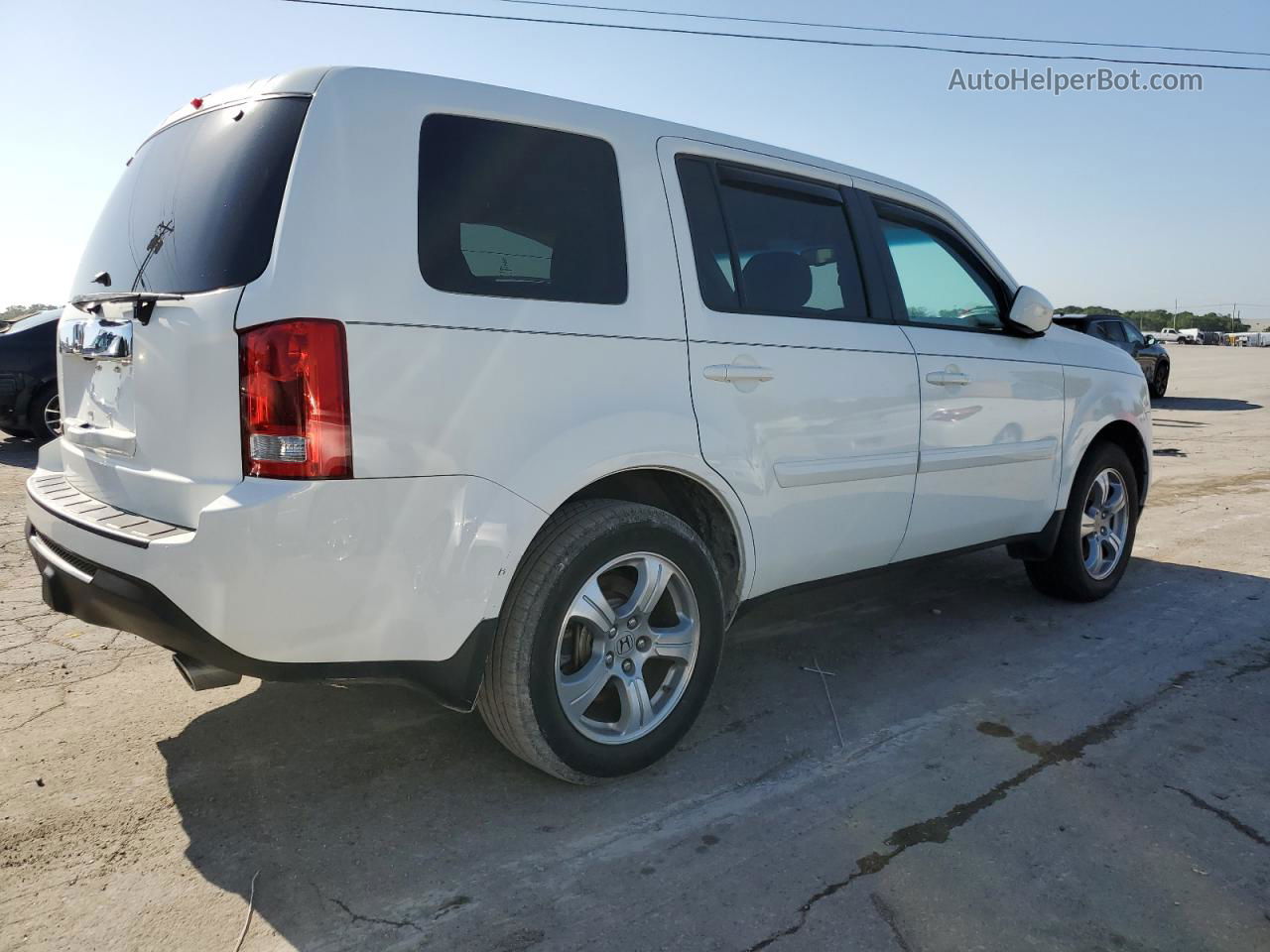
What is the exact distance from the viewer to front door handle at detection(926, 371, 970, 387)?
370 cm

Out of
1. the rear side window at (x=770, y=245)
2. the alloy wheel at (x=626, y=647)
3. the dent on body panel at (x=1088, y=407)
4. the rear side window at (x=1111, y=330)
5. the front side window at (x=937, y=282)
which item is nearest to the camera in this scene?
the alloy wheel at (x=626, y=647)

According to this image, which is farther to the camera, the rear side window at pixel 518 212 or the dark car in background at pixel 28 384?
the dark car in background at pixel 28 384

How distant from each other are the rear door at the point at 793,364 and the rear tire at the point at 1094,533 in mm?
1466

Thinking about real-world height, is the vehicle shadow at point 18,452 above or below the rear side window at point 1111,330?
below

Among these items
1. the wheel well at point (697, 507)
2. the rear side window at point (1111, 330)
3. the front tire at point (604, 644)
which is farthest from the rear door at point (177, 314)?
the rear side window at point (1111, 330)

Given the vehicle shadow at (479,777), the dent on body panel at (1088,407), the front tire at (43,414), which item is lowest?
the vehicle shadow at (479,777)

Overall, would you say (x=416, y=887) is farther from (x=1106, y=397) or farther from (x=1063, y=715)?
(x=1106, y=397)

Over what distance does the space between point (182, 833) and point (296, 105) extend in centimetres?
190

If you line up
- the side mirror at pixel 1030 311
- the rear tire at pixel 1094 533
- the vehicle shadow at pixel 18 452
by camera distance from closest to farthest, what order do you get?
the side mirror at pixel 1030 311 → the rear tire at pixel 1094 533 → the vehicle shadow at pixel 18 452

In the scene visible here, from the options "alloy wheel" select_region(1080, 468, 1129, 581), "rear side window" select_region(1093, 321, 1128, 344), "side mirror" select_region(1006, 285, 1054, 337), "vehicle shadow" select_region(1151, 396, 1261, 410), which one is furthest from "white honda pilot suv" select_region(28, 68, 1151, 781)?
"vehicle shadow" select_region(1151, 396, 1261, 410)

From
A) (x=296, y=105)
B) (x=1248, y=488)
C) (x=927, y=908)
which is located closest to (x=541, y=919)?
(x=927, y=908)

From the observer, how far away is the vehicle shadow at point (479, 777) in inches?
89.4

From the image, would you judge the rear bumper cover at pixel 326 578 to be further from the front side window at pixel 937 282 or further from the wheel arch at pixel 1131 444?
the wheel arch at pixel 1131 444

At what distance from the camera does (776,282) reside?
3.28 meters
